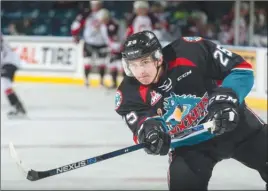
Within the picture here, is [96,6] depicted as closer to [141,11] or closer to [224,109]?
[141,11]

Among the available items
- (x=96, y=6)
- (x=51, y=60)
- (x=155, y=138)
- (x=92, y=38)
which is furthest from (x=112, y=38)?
(x=155, y=138)

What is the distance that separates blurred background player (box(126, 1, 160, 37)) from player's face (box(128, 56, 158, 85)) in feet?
21.7

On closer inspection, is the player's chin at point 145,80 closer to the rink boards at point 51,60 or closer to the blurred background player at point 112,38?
the blurred background player at point 112,38

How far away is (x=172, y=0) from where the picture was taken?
10875 millimetres

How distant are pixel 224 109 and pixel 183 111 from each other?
0.83 ft

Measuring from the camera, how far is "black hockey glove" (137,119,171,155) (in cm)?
282

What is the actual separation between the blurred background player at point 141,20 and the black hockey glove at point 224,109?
6603 mm

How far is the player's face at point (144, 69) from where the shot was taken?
2.87m

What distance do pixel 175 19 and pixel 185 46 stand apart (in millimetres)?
7820

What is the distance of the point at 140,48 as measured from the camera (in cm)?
288

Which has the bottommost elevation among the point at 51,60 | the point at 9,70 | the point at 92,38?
the point at 51,60

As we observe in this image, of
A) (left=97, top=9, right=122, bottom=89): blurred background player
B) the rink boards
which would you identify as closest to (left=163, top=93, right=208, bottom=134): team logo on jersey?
(left=97, top=9, right=122, bottom=89): blurred background player

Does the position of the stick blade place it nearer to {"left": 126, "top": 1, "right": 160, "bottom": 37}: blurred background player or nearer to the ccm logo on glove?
the ccm logo on glove

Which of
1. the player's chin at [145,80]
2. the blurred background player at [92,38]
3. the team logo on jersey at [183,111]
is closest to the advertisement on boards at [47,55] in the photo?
the blurred background player at [92,38]
